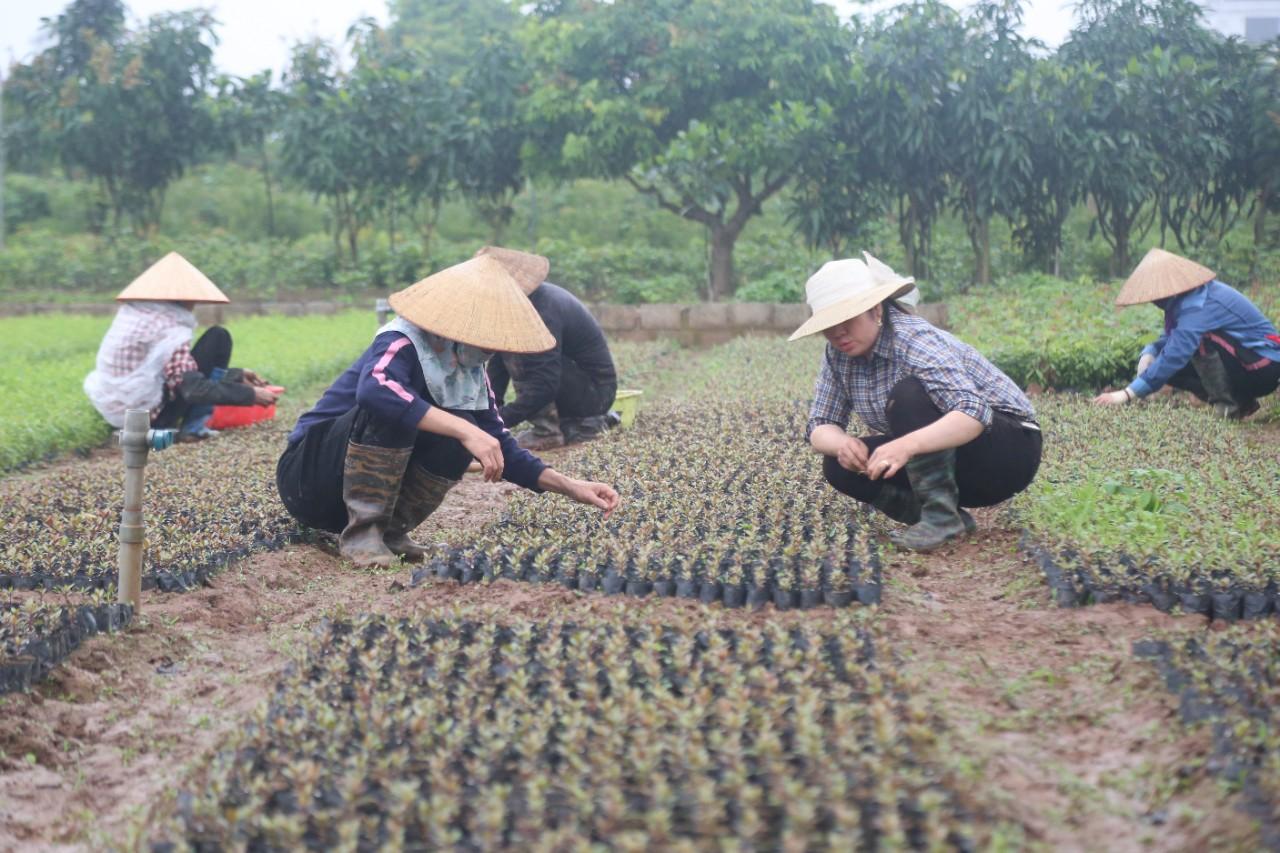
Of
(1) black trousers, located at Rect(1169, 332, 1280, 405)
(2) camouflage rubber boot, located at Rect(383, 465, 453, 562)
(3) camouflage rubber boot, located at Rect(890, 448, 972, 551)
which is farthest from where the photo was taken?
(1) black trousers, located at Rect(1169, 332, 1280, 405)

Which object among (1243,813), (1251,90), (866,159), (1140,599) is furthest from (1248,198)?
(1243,813)

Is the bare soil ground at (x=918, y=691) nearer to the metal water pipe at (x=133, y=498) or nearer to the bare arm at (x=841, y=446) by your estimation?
the metal water pipe at (x=133, y=498)

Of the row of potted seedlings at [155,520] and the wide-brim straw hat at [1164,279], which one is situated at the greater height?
the wide-brim straw hat at [1164,279]

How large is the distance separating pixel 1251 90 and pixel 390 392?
44.4 ft

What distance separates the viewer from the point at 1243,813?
7.21ft

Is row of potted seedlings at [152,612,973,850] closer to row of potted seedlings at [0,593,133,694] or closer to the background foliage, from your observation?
row of potted seedlings at [0,593,133,694]

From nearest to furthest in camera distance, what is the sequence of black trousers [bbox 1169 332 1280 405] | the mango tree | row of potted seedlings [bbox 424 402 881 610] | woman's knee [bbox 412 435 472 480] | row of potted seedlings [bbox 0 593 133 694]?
row of potted seedlings [bbox 0 593 133 694] → row of potted seedlings [bbox 424 402 881 610] → woman's knee [bbox 412 435 472 480] → black trousers [bbox 1169 332 1280 405] → the mango tree

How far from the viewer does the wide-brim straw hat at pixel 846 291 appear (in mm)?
3957

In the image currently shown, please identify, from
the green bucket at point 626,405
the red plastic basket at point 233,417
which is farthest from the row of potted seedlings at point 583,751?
the red plastic basket at point 233,417

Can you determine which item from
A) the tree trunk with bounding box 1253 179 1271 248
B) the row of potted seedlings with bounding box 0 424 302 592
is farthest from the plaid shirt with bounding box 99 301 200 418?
the tree trunk with bounding box 1253 179 1271 248

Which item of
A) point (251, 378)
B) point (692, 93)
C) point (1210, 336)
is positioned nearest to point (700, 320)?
point (692, 93)

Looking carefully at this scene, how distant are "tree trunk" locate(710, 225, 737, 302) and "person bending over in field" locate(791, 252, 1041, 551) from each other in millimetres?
12129

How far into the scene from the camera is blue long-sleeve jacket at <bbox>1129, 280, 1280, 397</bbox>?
689 cm

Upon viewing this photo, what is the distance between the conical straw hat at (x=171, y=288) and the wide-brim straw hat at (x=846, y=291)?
4084mm
